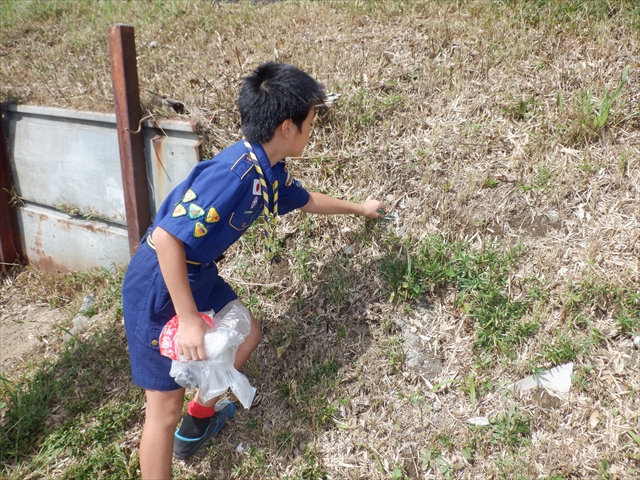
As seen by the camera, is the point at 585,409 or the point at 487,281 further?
the point at 487,281

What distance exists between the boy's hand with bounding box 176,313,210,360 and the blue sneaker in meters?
0.73

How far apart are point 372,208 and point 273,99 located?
100 cm

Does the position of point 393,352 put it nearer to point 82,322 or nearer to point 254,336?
point 254,336

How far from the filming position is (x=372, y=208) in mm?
3154

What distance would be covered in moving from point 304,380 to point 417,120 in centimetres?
181

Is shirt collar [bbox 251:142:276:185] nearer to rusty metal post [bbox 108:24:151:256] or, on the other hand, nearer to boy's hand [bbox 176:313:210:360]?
boy's hand [bbox 176:313:210:360]

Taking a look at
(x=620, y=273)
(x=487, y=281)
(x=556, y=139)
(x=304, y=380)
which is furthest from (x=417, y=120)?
(x=304, y=380)

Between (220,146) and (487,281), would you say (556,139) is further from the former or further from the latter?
(220,146)

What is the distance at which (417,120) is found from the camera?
3.64 metres

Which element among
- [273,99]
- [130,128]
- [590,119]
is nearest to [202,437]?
[273,99]

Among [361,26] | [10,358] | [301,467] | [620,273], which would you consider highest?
[361,26]

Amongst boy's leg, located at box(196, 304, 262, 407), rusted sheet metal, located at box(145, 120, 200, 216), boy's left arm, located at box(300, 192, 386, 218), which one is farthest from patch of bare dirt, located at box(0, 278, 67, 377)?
boy's left arm, located at box(300, 192, 386, 218)

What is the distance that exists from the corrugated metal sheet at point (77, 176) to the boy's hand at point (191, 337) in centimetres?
175

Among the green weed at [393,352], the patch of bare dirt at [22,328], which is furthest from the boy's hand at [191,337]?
the patch of bare dirt at [22,328]
